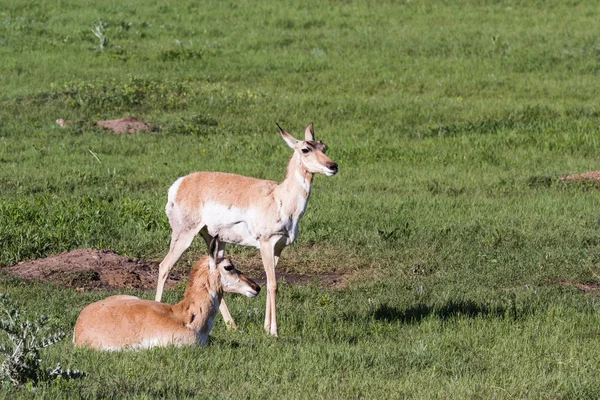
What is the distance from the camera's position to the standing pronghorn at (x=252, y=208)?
33.7 feet

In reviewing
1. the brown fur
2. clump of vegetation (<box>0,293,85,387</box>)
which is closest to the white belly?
the brown fur

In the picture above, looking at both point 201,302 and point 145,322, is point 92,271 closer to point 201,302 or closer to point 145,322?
point 201,302

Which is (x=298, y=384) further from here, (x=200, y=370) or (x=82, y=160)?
(x=82, y=160)

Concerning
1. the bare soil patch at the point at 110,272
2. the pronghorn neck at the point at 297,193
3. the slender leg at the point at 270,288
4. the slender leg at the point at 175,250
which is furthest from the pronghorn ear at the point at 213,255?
the bare soil patch at the point at 110,272

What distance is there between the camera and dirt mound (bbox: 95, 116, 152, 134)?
21.5m

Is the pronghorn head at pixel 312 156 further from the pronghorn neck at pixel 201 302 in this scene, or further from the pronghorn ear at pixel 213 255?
the pronghorn neck at pixel 201 302

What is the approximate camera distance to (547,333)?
32.8 ft

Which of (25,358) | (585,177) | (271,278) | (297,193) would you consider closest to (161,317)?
(271,278)

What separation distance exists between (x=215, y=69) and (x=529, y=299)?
17.2m

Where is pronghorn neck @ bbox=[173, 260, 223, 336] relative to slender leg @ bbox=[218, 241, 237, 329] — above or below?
above

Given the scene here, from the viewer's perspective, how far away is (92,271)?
41.5 ft

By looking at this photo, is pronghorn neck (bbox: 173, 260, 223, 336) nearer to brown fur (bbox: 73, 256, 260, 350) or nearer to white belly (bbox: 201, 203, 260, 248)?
brown fur (bbox: 73, 256, 260, 350)

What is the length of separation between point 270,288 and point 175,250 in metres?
1.45

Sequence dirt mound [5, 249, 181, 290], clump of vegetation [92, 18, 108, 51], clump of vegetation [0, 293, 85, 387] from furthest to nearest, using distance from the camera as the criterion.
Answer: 1. clump of vegetation [92, 18, 108, 51]
2. dirt mound [5, 249, 181, 290]
3. clump of vegetation [0, 293, 85, 387]
